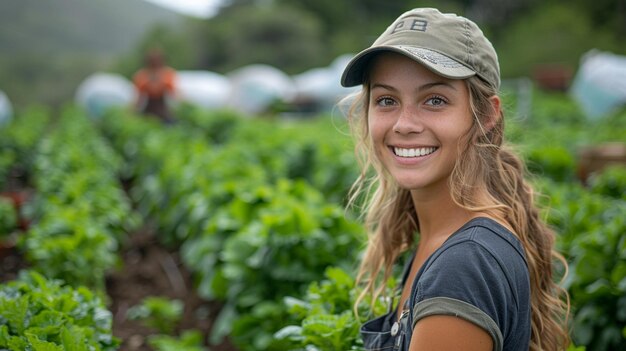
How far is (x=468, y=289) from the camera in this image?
148cm

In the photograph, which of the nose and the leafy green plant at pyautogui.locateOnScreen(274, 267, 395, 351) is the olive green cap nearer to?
the nose

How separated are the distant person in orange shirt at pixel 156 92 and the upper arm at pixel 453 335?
13.9m

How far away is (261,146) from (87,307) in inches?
215

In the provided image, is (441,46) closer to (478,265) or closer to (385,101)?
(385,101)

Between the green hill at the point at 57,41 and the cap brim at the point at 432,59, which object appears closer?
the cap brim at the point at 432,59

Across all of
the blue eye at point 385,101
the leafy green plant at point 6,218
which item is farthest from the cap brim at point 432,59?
the leafy green plant at point 6,218

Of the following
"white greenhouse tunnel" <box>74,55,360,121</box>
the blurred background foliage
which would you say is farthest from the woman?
the blurred background foliage

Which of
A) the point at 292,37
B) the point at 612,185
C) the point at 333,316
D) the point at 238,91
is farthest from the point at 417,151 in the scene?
the point at 292,37

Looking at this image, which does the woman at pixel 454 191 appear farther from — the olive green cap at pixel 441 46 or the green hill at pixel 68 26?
the green hill at pixel 68 26

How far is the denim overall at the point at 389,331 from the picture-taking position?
1.73 meters

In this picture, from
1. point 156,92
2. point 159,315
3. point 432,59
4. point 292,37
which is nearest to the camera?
point 432,59

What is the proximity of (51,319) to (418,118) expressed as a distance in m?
1.31

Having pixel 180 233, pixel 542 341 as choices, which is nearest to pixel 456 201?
pixel 542 341

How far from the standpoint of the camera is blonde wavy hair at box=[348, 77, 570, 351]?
1.79 meters
